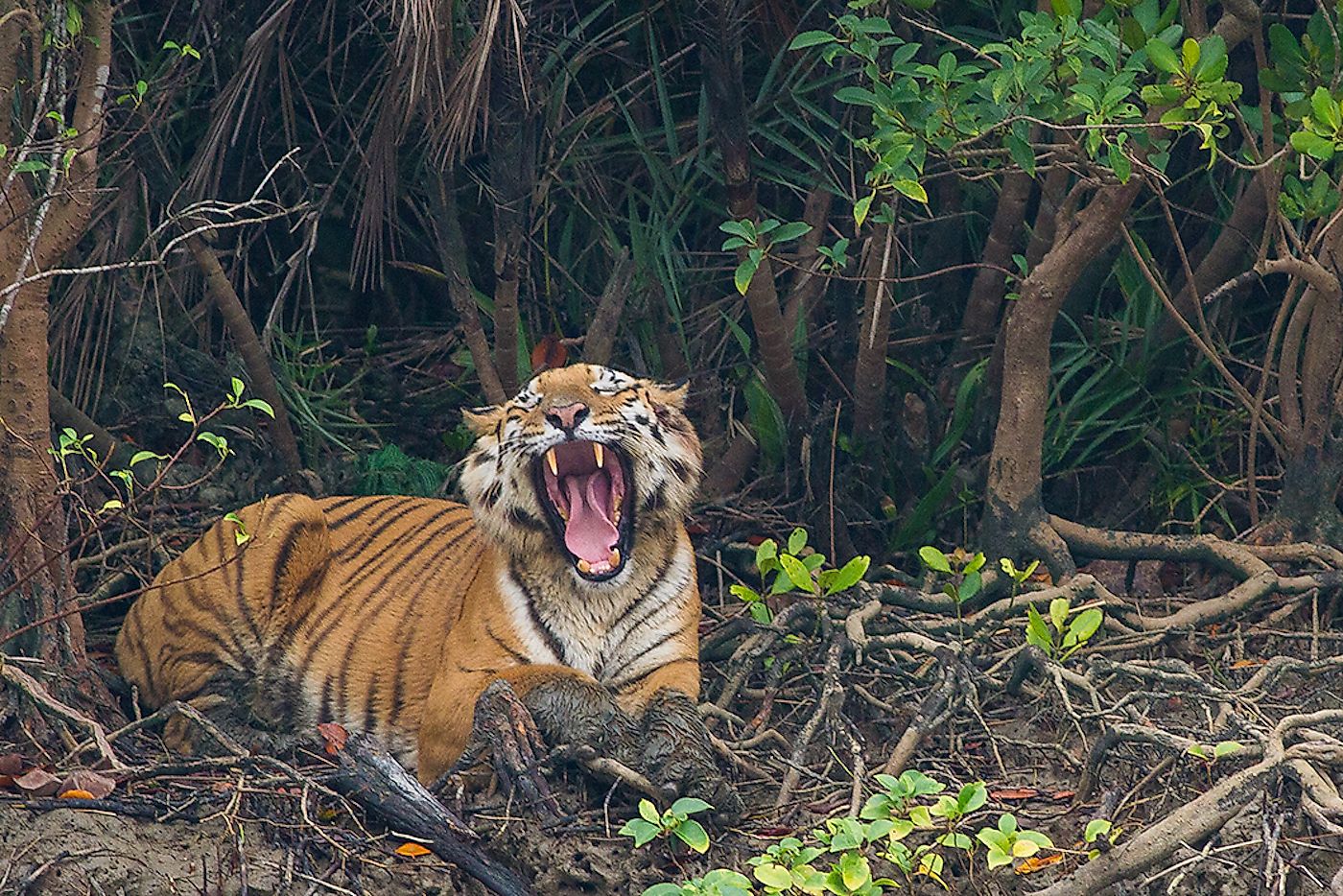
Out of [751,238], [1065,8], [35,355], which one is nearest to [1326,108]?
[1065,8]

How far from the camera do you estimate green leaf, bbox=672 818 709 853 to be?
3900 mm

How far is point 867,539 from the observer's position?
5770 mm

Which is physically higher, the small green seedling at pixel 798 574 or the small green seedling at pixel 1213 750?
the small green seedling at pixel 798 574

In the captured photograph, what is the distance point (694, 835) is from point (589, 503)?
993 millimetres

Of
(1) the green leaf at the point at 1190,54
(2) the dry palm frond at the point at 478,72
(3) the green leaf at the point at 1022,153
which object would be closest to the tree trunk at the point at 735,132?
(2) the dry palm frond at the point at 478,72

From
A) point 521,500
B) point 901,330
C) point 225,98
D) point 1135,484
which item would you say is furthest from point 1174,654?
point 225,98

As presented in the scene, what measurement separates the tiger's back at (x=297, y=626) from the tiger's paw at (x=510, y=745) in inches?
22.0

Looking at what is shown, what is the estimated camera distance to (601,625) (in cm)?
464

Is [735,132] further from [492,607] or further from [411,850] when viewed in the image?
[411,850]

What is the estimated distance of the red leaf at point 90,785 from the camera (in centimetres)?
419

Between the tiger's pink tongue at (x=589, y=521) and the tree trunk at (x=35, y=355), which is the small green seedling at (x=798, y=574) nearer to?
the tiger's pink tongue at (x=589, y=521)

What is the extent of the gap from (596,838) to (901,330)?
2.39 metres

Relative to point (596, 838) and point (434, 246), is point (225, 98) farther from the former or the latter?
point (596, 838)

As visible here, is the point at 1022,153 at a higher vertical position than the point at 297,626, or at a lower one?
higher
